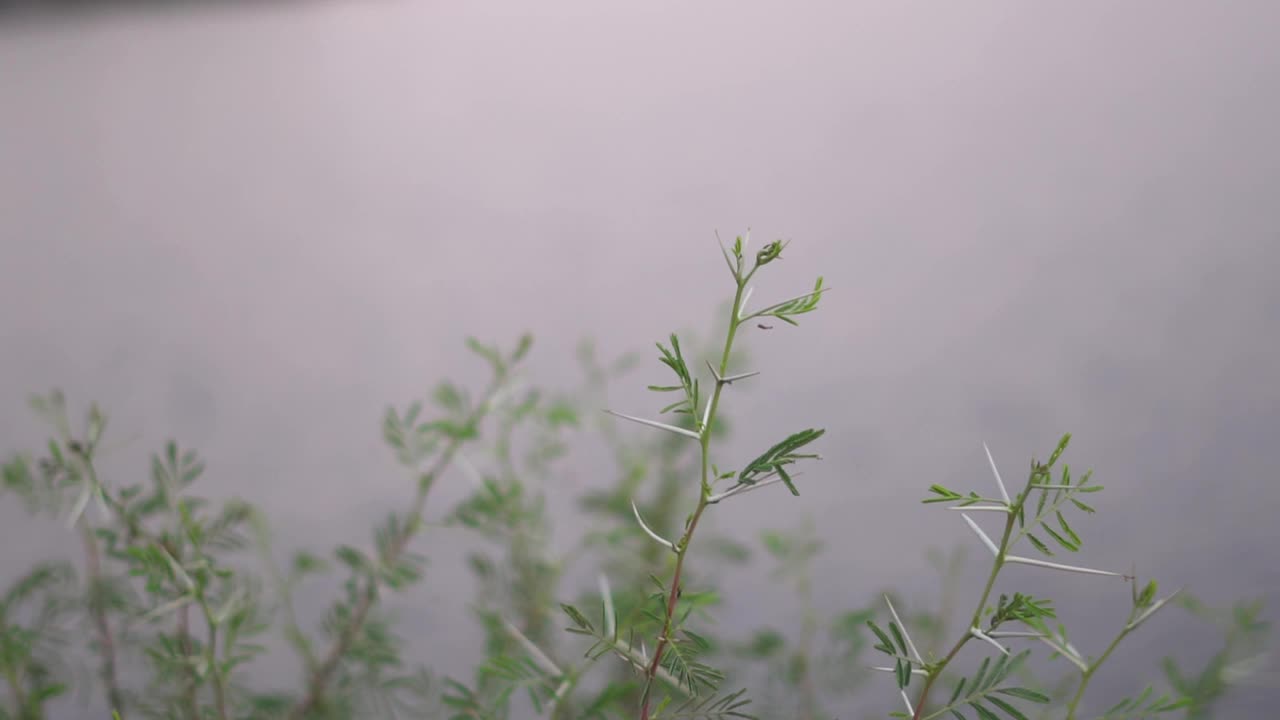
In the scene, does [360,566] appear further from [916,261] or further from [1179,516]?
[1179,516]

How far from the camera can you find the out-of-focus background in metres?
0.81

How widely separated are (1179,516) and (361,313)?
3.13 feet

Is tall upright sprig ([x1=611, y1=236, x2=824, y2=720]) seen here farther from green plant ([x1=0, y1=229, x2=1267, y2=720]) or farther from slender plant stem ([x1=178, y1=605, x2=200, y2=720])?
slender plant stem ([x1=178, y1=605, x2=200, y2=720])

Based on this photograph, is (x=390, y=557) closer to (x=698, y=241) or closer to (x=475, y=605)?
(x=475, y=605)

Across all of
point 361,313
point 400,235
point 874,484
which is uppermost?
point 400,235

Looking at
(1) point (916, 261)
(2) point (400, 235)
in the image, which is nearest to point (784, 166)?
(1) point (916, 261)

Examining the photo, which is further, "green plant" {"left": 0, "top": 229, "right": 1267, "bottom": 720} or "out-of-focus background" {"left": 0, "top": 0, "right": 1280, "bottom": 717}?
"out-of-focus background" {"left": 0, "top": 0, "right": 1280, "bottom": 717}

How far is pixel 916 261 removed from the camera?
0.88 metres

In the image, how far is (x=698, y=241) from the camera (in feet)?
3.11

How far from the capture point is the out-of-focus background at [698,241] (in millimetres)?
812

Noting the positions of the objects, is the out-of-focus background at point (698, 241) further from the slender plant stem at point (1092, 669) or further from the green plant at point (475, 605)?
the slender plant stem at point (1092, 669)

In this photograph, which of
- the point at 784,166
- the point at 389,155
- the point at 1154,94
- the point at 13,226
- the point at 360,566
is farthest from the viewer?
the point at 13,226

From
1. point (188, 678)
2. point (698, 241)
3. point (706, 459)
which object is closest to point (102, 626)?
point (188, 678)

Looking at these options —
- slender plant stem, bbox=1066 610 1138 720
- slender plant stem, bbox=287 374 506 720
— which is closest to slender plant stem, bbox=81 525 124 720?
slender plant stem, bbox=287 374 506 720
